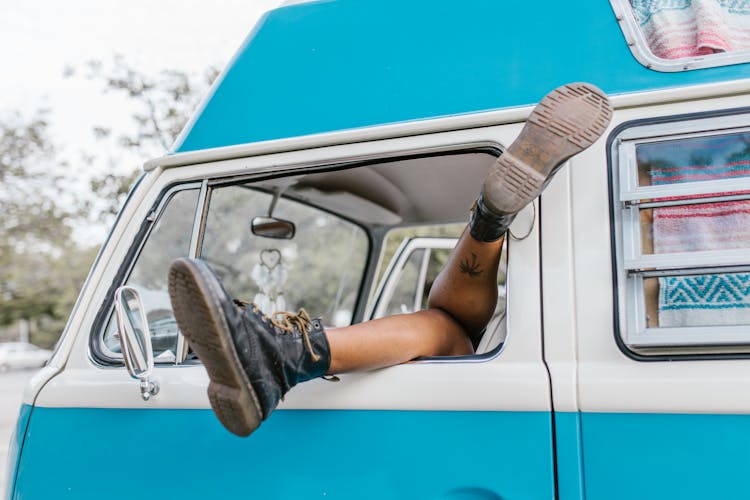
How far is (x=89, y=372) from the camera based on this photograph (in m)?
2.09

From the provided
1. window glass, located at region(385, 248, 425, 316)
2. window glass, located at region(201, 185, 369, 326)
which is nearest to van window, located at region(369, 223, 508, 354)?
window glass, located at region(385, 248, 425, 316)

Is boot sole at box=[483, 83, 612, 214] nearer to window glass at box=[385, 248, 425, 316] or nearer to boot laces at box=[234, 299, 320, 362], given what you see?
boot laces at box=[234, 299, 320, 362]

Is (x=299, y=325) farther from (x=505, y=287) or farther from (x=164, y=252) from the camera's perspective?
(x=164, y=252)

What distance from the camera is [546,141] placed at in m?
1.61

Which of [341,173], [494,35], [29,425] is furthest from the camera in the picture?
[341,173]

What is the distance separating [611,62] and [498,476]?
1.08 metres

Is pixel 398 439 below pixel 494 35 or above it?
below

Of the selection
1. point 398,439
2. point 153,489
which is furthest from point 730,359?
point 153,489

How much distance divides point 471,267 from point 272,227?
1.51m

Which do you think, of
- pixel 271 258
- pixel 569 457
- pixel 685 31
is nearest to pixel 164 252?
pixel 271 258

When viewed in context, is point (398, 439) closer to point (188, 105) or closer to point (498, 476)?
point (498, 476)

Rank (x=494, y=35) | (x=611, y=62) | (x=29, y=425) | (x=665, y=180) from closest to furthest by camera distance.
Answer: (x=665, y=180), (x=611, y=62), (x=494, y=35), (x=29, y=425)

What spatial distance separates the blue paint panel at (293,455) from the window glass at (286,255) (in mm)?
706

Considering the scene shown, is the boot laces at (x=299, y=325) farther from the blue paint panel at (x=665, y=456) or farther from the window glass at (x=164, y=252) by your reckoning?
the blue paint panel at (x=665, y=456)
